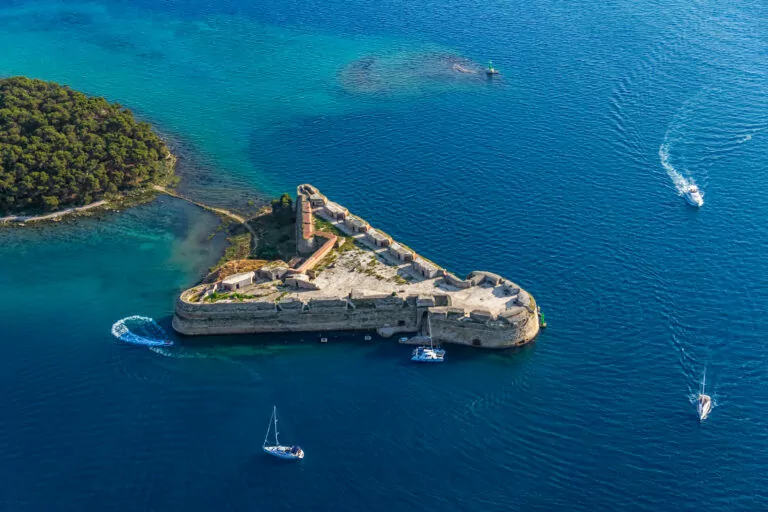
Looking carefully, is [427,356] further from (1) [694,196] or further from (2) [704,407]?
(1) [694,196]

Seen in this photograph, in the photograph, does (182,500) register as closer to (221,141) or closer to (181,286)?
(181,286)

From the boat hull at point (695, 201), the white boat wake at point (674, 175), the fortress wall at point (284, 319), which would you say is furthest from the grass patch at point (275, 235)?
the white boat wake at point (674, 175)

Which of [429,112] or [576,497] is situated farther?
[429,112]

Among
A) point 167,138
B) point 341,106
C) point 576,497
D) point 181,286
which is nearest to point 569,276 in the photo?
point 576,497

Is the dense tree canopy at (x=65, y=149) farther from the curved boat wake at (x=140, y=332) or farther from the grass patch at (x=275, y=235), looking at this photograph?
the curved boat wake at (x=140, y=332)

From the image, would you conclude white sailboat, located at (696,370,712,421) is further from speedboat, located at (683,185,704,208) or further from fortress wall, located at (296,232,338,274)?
fortress wall, located at (296,232,338,274)
